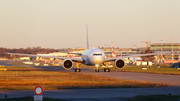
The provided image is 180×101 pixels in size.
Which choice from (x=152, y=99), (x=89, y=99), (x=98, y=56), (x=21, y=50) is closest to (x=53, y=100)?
(x=89, y=99)

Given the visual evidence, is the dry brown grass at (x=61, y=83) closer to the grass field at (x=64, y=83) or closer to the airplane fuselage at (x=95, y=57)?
the grass field at (x=64, y=83)

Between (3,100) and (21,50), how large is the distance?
137634 millimetres

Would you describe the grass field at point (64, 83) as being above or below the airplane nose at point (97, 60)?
below

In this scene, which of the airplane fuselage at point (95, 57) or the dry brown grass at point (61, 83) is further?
the airplane fuselage at point (95, 57)

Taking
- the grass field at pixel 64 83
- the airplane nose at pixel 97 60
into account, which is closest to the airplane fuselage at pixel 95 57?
the airplane nose at pixel 97 60

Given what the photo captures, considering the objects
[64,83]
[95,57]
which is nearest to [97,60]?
[95,57]

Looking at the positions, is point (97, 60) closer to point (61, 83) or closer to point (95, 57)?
point (95, 57)

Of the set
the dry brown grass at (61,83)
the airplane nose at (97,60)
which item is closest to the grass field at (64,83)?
the dry brown grass at (61,83)

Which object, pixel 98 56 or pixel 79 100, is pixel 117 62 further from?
pixel 79 100

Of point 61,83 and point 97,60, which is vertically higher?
point 97,60

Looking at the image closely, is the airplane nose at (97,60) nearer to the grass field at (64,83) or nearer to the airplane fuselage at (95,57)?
the airplane fuselage at (95,57)

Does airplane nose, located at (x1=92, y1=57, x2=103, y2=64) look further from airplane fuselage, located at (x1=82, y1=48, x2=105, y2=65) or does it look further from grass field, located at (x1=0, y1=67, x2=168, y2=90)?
grass field, located at (x1=0, y1=67, x2=168, y2=90)

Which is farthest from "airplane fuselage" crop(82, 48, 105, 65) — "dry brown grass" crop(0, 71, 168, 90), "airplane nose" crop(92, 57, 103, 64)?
"dry brown grass" crop(0, 71, 168, 90)

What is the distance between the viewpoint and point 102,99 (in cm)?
1709
